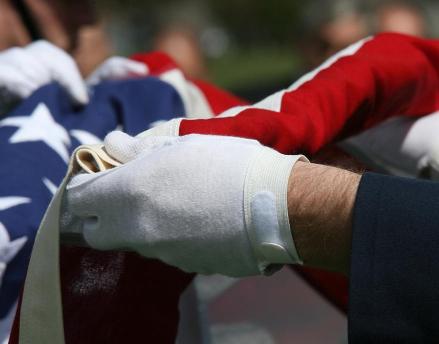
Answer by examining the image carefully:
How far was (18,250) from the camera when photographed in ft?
2.83

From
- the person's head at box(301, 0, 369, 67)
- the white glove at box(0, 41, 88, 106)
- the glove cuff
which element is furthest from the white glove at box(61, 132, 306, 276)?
the person's head at box(301, 0, 369, 67)

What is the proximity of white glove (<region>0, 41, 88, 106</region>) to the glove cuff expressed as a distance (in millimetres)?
518

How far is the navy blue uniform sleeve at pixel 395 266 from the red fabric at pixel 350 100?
0.48 ft

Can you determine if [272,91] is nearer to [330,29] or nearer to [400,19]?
[400,19]

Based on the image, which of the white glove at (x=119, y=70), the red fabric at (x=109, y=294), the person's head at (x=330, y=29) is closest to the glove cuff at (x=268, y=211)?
the red fabric at (x=109, y=294)

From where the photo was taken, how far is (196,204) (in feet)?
2.03

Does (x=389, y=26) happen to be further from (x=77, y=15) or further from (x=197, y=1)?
(x=197, y=1)

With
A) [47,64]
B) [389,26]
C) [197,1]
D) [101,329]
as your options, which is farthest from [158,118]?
[197,1]

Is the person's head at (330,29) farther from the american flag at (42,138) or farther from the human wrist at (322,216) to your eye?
the human wrist at (322,216)

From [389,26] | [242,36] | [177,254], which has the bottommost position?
[242,36]

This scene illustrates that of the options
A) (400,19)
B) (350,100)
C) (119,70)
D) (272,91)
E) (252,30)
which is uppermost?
(350,100)

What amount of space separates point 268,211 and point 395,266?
10 centimetres

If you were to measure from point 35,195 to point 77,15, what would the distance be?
585 millimetres

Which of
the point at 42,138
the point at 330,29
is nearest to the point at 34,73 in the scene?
the point at 42,138
